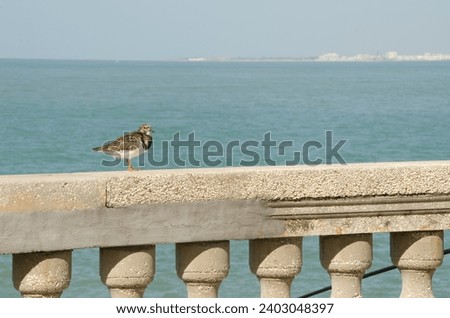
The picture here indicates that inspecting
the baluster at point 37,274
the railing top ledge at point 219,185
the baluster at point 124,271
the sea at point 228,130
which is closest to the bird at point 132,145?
the sea at point 228,130

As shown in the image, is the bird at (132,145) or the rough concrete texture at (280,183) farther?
the bird at (132,145)

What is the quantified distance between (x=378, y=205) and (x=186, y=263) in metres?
0.98

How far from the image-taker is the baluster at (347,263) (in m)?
5.37

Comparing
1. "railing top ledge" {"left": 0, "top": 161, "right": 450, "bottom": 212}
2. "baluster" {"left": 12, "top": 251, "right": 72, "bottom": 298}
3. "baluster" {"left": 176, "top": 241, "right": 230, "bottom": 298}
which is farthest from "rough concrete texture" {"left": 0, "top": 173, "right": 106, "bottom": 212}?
"baluster" {"left": 176, "top": 241, "right": 230, "bottom": 298}

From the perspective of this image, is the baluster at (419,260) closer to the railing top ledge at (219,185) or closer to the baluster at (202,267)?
the railing top ledge at (219,185)

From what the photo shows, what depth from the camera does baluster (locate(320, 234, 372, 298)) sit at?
5.37 meters

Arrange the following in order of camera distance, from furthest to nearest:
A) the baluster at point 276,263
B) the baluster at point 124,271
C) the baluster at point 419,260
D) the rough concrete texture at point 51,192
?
the baluster at point 419,260 → the baluster at point 276,263 → the baluster at point 124,271 → the rough concrete texture at point 51,192

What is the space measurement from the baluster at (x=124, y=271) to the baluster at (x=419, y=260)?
1.29 metres

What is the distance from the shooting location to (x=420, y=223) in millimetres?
5457

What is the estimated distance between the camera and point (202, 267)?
5.18 m

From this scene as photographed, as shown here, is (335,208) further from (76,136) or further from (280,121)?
(280,121)

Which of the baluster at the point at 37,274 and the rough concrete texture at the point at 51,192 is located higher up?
the rough concrete texture at the point at 51,192

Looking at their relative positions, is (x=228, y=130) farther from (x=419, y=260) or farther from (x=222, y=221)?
(x=222, y=221)
